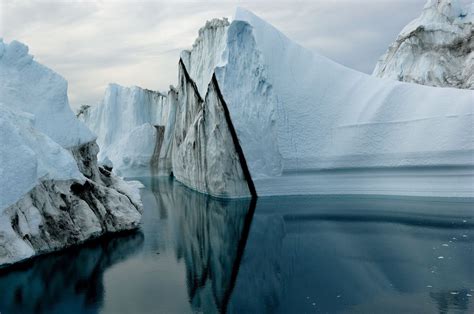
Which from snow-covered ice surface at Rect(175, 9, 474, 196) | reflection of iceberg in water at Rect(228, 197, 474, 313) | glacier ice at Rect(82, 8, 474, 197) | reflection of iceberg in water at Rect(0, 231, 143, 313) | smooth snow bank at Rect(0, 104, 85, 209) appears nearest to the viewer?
reflection of iceberg in water at Rect(228, 197, 474, 313)

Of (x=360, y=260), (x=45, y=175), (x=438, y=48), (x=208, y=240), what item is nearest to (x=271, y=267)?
(x=360, y=260)

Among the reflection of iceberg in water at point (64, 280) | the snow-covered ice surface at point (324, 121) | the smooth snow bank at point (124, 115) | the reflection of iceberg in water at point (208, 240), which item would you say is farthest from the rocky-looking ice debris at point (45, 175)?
the smooth snow bank at point (124, 115)

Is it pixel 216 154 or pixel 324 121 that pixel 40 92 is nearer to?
pixel 216 154

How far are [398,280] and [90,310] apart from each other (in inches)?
149

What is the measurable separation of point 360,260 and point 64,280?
167 inches

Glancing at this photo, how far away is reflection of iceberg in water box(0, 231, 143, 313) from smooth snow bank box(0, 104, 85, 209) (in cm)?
112

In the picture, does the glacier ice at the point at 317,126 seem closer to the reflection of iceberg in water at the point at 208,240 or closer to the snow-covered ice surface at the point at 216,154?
the snow-covered ice surface at the point at 216,154

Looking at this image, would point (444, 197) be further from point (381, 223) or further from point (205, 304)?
point (205, 304)

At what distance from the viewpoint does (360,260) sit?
6.84m

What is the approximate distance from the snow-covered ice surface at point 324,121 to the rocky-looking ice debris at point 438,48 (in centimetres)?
1162

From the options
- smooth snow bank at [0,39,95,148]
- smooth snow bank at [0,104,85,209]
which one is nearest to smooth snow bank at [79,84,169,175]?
smooth snow bank at [0,39,95,148]

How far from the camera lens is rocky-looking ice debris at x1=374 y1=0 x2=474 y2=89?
23.9m

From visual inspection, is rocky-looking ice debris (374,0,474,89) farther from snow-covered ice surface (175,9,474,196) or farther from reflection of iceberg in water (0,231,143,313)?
reflection of iceberg in water (0,231,143,313)

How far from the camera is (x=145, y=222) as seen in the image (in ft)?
33.9
